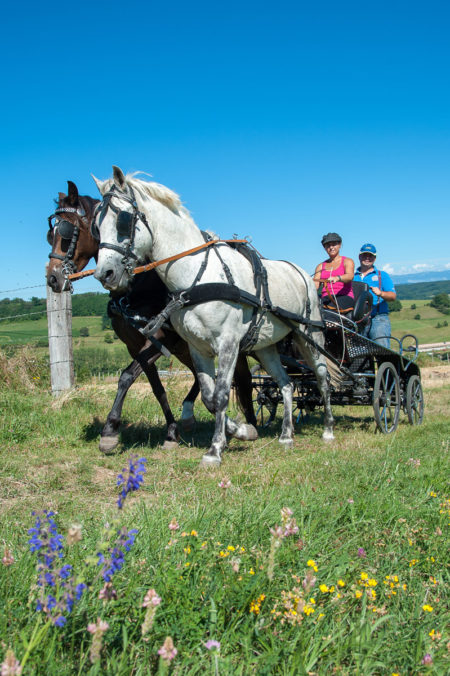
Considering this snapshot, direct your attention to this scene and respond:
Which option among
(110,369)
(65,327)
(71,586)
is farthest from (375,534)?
(110,369)

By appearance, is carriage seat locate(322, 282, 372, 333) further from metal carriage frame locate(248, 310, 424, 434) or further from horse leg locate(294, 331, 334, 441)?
horse leg locate(294, 331, 334, 441)

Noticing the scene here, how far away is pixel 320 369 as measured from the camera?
251 inches

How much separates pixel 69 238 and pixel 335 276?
3368mm

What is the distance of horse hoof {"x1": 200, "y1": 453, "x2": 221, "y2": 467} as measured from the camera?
454cm

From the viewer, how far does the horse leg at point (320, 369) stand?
6.25m

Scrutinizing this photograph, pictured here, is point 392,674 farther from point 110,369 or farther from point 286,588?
point 110,369

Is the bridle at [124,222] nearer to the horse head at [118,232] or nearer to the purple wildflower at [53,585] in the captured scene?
the horse head at [118,232]

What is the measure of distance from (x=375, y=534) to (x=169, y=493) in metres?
1.43

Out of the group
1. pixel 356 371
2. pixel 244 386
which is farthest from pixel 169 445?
pixel 356 371

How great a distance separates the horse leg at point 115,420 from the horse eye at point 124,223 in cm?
145

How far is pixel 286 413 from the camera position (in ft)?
19.8

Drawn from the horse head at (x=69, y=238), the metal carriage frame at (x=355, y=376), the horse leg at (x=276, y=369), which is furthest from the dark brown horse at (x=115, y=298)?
the metal carriage frame at (x=355, y=376)

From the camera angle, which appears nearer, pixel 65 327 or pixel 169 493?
pixel 169 493

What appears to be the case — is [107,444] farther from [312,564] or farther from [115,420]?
[312,564]
